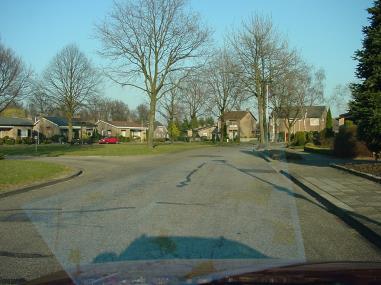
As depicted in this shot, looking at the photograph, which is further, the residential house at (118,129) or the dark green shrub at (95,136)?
the residential house at (118,129)

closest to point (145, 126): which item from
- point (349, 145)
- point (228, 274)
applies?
point (349, 145)

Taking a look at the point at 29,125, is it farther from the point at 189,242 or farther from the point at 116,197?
the point at 189,242

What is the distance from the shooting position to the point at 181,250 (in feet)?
22.6

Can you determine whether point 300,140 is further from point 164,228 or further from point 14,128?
point 164,228

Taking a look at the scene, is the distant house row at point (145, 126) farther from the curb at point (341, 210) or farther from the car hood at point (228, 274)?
the car hood at point (228, 274)

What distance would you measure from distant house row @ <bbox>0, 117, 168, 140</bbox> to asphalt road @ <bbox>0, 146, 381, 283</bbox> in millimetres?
59867

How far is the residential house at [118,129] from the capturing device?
11256 centimetres

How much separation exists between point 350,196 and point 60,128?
87474 mm

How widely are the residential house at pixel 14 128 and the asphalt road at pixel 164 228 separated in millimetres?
71450

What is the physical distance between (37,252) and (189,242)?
2251mm

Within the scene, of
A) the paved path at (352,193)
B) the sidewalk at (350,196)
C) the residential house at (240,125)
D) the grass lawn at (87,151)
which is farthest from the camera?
the residential house at (240,125)

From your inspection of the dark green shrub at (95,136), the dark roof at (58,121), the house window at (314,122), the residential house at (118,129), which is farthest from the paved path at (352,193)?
the residential house at (118,129)

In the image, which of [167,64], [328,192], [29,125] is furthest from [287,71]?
[29,125]

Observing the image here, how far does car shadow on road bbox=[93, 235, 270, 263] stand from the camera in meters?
6.50
